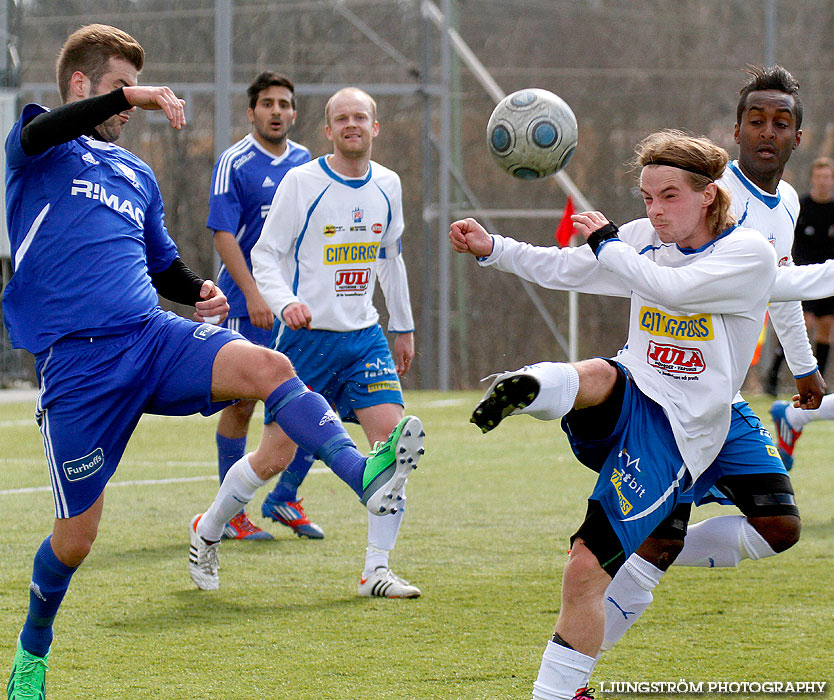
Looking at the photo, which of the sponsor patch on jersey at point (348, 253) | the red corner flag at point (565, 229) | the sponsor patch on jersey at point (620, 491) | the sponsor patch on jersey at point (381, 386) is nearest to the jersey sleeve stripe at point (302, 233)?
the sponsor patch on jersey at point (348, 253)

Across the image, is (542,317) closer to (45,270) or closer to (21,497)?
(21,497)

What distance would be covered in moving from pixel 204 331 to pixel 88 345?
35 centimetres

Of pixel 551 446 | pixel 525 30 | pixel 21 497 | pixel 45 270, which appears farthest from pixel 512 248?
pixel 525 30

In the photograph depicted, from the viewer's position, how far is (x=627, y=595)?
12.3ft

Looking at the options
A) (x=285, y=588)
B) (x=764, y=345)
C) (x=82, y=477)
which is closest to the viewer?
(x=82, y=477)

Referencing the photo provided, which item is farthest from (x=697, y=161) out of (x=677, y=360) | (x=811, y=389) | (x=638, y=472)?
(x=811, y=389)

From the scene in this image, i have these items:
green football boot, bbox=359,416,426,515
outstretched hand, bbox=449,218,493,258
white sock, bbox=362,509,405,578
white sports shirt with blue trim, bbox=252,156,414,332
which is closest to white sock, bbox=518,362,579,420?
green football boot, bbox=359,416,426,515

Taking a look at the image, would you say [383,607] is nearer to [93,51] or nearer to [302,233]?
[302,233]

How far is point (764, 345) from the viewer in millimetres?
14305

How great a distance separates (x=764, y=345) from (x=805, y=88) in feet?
12.1

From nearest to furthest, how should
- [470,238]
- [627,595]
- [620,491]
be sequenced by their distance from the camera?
1. [620,491]
2. [627,595]
3. [470,238]

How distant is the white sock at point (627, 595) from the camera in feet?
12.3

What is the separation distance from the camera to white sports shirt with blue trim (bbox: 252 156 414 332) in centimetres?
550

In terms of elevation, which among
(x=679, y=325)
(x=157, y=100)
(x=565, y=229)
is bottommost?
(x=565, y=229)
